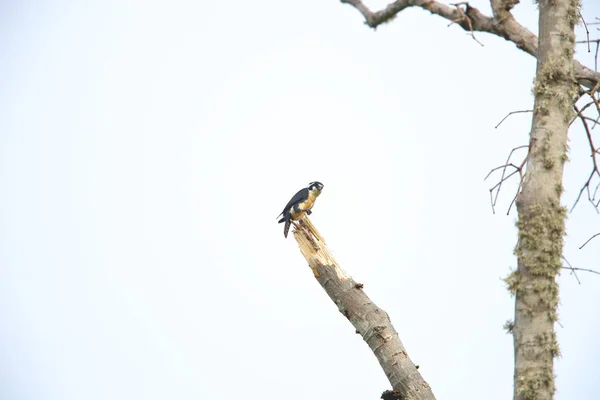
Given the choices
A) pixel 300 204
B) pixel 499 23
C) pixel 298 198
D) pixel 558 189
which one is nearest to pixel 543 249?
pixel 558 189

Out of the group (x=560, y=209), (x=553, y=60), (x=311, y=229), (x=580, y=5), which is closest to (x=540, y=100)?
(x=553, y=60)

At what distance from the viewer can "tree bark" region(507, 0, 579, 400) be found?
374 cm

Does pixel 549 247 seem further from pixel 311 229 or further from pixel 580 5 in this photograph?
pixel 311 229

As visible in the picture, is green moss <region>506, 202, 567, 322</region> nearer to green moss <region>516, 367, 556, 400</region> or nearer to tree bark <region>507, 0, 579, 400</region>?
tree bark <region>507, 0, 579, 400</region>

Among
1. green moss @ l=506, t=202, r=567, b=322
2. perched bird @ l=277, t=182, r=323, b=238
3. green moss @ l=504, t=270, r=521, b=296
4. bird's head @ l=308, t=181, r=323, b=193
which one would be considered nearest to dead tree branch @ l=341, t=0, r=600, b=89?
green moss @ l=506, t=202, r=567, b=322

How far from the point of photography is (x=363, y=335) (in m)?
5.31

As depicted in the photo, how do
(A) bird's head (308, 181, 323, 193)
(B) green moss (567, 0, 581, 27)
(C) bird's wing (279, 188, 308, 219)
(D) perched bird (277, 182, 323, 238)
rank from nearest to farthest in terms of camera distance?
(B) green moss (567, 0, 581, 27)
(D) perched bird (277, 182, 323, 238)
(C) bird's wing (279, 188, 308, 219)
(A) bird's head (308, 181, 323, 193)

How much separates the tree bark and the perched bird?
5.73 metres

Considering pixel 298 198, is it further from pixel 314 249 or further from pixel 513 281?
pixel 513 281

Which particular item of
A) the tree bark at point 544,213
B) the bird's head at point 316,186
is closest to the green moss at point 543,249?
the tree bark at point 544,213

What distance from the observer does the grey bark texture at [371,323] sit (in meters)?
4.87

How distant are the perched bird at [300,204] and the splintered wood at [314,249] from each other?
2.83 meters

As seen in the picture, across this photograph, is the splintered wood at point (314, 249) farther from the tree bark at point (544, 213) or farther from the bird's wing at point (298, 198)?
the bird's wing at point (298, 198)

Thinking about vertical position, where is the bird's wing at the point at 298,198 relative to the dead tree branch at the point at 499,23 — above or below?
above
